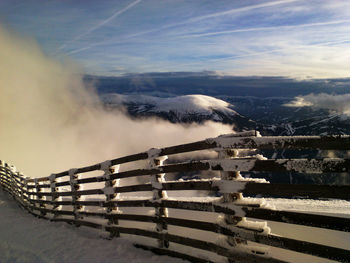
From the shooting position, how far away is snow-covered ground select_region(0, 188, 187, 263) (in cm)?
628

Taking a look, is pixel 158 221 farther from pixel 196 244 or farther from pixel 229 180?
pixel 229 180

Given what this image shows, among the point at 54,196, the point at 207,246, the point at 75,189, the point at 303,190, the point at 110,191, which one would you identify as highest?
the point at 303,190

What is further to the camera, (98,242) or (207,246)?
(98,242)

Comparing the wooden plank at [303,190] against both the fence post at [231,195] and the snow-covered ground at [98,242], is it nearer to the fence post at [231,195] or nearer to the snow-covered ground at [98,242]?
the fence post at [231,195]

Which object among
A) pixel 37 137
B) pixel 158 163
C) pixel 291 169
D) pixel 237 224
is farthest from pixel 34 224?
pixel 37 137

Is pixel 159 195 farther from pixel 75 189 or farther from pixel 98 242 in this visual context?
pixel 75 189

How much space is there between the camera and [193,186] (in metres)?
5.37

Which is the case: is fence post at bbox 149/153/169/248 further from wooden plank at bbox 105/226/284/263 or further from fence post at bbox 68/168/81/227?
fence post at bbox 68/168/81/227

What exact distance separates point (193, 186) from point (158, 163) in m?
0.99

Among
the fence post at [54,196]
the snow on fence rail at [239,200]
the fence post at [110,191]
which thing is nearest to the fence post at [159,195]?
the snow on fence rail at [239,200]

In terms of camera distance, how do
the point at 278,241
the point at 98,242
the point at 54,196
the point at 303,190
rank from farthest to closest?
the point at 54,196
the point at 98,242
the point at 278,241
the point at 303,190

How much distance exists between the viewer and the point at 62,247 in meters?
7.34

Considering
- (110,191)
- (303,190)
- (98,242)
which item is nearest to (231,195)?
(303,190)

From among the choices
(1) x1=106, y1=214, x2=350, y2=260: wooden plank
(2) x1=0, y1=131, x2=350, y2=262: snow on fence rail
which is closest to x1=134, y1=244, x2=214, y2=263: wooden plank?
(2) x1=0, y1=131, x2=350, y2=262: snow on fence rail
